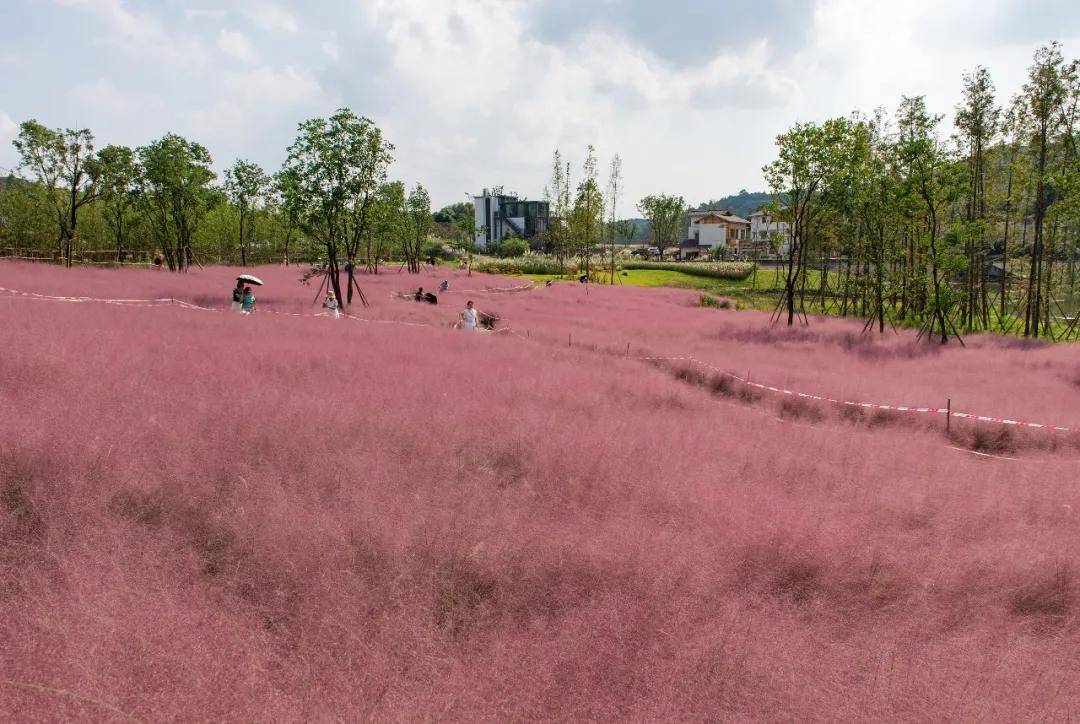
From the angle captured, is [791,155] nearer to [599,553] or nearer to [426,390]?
[426,390]

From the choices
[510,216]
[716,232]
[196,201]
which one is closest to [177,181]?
[196,201]

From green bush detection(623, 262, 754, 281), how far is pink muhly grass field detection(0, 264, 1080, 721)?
233 ft

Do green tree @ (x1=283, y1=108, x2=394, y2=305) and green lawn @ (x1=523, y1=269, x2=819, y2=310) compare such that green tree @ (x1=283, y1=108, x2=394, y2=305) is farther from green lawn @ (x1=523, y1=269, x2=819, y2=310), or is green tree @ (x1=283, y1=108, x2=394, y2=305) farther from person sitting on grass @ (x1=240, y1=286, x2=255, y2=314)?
green lawn @ (x1=523, y1=269, x2=819, y2=310)

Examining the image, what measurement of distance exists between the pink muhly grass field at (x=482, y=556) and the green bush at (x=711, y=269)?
71.1m

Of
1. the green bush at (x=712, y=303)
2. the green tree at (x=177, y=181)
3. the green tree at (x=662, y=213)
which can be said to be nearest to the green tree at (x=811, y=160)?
the green bush at (x=712, y=303)

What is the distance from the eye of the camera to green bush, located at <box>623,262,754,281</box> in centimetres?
8094

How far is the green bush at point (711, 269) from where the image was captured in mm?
80938

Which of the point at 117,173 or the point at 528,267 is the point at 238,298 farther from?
Answer: the point at 528,267

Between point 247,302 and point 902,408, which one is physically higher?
point 247,302

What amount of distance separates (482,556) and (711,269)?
269 feet

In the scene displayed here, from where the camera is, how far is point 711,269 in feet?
273

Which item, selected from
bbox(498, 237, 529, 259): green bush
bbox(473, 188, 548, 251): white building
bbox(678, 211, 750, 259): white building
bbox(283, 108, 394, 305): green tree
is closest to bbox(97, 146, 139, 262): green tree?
bbox(283, 108, 394, 305): green tree

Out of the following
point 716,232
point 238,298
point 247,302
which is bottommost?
point 247,302

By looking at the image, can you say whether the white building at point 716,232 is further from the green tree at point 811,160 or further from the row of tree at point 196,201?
the green tree at point 811,160
